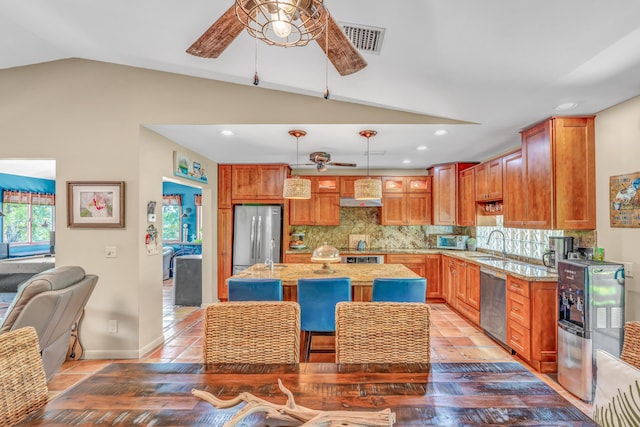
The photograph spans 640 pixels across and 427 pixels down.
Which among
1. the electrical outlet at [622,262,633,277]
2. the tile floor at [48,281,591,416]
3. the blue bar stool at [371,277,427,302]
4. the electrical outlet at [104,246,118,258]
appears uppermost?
the electrical outlet at [104,246,118,258]

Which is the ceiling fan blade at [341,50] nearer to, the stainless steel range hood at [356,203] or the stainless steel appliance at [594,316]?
the stainless steel appliance at [594,316]

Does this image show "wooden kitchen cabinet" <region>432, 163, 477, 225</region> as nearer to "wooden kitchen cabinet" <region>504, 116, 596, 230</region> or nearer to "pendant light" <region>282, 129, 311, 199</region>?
"wooden kitchen cabinet" <region>504, 116, 596, 230</region>

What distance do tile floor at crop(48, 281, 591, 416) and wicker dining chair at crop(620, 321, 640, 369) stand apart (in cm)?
158

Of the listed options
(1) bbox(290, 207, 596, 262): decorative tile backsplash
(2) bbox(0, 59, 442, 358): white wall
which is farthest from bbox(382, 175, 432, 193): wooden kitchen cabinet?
(2) bbox(0, 59, 442, 358): white wall

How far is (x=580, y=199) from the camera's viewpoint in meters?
2.84

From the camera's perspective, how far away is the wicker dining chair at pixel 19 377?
3.50ft

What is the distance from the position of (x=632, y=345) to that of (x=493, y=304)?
2.50 metres

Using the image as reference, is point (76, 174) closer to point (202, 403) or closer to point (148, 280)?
point (148, 280)

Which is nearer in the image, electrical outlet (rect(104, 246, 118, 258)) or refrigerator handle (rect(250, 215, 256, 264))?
electrical outlet (rect(104, 246, 118, 258))

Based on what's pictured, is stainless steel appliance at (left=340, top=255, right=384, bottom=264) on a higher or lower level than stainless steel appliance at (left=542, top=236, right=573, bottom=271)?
lower

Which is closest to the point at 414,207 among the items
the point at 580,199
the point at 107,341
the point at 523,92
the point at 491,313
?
the point at 491,313

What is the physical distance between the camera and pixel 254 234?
5.24m

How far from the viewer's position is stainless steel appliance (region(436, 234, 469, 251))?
18.0ft

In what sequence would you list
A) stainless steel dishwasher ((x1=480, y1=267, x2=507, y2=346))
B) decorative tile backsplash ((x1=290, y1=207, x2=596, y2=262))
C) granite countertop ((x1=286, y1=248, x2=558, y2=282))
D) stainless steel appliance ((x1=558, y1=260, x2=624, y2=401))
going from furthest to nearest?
1. decorative tile backsplash ((x1=290, y1=207, x2=596, y2=262))
2. stainless steel dishwasher ((x1=480, y1=267, x2=507, y2=346))
3. granite countertop ((x1=286, y1=248, x2=558, y2=282))
4. stainless steel appliance ((x1=558, y1=260, x2=624, y2=401))
